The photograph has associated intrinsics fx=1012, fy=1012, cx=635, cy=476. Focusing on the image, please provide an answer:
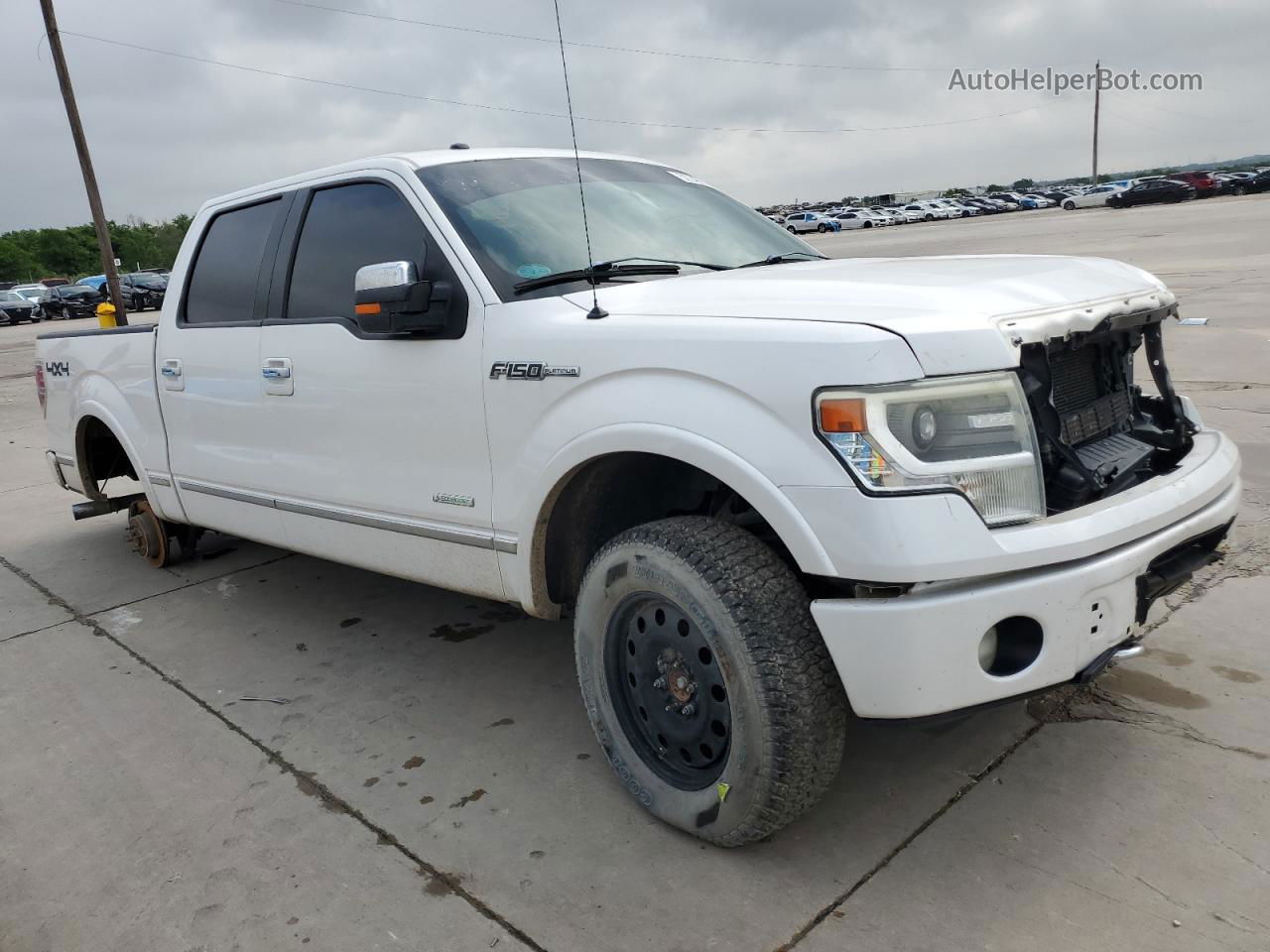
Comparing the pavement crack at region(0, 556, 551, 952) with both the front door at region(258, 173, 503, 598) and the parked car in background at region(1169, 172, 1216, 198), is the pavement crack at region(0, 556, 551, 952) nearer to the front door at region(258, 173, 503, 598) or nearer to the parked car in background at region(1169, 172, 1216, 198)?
the front door at region(258, 173, 503, 598)

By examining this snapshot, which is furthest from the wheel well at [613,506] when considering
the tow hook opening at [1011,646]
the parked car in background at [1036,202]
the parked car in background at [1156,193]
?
the parked car in background at [1036,202]

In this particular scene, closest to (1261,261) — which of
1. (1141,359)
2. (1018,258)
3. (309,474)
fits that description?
(1141,359)

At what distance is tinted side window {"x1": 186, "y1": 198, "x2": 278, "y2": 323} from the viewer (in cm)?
415

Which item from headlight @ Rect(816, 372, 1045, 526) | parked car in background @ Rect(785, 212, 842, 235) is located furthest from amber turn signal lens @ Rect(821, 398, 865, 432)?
parked car in background @ Rect(785, 212, 842, 235)

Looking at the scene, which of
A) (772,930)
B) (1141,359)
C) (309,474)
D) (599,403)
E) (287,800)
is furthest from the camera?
(1141,359)

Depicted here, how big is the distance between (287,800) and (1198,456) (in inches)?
111

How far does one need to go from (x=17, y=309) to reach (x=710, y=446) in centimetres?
4455

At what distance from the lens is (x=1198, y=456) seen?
282 cm

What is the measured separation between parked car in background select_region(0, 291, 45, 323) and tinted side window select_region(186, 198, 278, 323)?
41341 mm

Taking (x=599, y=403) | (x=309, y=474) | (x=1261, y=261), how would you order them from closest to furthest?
(x=599, y=403) → (x=309, y=474) → (x=1261, y=261)

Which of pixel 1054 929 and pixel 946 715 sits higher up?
pixel 946 715

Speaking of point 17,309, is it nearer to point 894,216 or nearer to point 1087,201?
point 894,216

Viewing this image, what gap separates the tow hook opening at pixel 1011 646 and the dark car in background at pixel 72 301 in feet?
141

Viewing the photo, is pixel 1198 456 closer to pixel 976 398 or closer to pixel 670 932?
pixel 976 398
